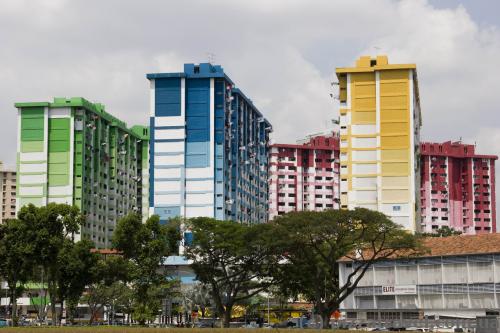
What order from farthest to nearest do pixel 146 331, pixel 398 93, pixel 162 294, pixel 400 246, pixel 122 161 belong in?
pixel 122 161 < pixel 398 93 < pixel 162 294 < pixel 400 246 < pixel 146 331

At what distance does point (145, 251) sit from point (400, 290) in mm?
32730

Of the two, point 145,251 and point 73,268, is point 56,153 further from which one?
point 145,251

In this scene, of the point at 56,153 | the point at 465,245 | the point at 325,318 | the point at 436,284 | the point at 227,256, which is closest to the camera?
the point at 325,318

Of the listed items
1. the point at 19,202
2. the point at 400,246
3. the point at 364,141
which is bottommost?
the point at 400,246

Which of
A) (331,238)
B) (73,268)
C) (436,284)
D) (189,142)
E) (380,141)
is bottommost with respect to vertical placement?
(436,284)

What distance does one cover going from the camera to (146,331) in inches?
2579

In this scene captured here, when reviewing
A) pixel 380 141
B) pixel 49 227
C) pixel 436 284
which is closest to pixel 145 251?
pixel 49 227

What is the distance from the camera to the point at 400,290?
102 m

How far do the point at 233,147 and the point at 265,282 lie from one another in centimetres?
6364

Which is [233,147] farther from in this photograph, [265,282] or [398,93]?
[265,282]

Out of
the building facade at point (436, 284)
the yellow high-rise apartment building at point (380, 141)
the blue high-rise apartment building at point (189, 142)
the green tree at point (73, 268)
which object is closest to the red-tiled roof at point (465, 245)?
the building facade at point (436, 284)

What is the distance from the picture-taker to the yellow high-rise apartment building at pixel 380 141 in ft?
489

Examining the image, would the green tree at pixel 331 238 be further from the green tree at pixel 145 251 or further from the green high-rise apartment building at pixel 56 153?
the green high-rise apartment building at pixel 56 153

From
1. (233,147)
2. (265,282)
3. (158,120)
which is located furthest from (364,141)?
(265,282)
